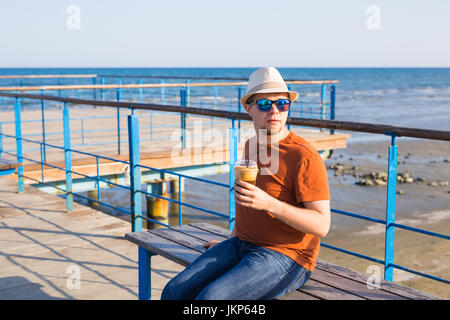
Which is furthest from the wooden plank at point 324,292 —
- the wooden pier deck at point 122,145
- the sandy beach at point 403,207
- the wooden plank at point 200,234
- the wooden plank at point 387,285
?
the wooden pier deck at point 122,145

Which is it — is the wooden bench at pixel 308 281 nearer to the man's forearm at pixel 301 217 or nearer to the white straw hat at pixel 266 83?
the man's forearm at pixel 301 217

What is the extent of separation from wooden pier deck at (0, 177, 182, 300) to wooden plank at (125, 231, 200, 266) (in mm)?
649

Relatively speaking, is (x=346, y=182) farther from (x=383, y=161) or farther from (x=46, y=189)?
(x=46, y=189)

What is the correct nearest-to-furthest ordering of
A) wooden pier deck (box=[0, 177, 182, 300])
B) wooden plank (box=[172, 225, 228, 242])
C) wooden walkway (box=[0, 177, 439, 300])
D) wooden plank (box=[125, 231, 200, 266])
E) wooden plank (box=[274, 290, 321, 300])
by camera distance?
wooden plank (box=[274, 290, 321, 300]) → wooden walkway (box=[0, 177, 439, 300]) → wooden plank (box=[125, 231, 200, 266]) → wooden plank (box=[172, 225, 228, 242]) → wooden pier deck (box=[0, 177, 182, 300])

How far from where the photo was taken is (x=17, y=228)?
492 cm

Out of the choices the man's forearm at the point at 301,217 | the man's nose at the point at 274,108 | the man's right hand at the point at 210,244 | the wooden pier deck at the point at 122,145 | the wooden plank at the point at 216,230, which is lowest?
the wooden pier deck at the point at 122,145

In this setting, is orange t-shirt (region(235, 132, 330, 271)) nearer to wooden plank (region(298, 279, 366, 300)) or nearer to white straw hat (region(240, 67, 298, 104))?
wooden plank (region(298, 279, 366, 300))

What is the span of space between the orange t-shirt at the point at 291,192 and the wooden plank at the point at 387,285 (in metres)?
0.27

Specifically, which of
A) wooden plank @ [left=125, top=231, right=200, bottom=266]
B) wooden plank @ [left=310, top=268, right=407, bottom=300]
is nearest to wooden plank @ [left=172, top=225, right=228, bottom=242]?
wooden plank @ [left=125, top=231, right=200, bottom=266]

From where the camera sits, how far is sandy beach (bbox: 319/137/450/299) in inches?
307

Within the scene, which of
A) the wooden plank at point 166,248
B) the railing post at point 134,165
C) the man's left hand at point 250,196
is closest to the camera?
the man's left hand at point 250,196

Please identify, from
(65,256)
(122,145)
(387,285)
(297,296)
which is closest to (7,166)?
(65,256)

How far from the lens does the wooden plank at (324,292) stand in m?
2.15
